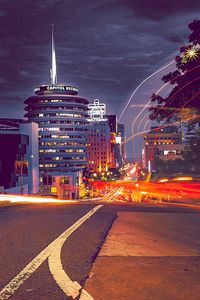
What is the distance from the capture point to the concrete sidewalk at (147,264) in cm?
511

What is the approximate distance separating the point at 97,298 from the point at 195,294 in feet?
4.17

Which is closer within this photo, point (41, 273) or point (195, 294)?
point (195, 294)

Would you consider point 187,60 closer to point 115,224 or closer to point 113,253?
point 115,224

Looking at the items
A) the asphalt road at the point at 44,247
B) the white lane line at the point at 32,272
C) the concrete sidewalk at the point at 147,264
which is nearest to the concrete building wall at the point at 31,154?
the asphalt road at the point at 44,247

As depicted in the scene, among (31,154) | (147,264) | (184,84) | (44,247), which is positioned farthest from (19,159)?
(147,264)

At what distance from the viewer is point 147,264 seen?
6.44 metres

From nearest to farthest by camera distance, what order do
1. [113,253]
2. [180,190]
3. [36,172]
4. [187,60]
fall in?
[113,253] < [187,60] < [180,190] < [36,172]

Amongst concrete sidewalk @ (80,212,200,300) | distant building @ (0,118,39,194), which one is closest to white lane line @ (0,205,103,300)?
concrete sidewalk @ (80,212,200,300)

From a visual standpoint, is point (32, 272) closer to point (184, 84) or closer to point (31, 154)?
point (184, 84)

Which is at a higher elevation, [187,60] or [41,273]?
[187,60]

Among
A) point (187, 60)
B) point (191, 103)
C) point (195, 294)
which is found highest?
point (187, 60)

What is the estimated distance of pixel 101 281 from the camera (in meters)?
5.52

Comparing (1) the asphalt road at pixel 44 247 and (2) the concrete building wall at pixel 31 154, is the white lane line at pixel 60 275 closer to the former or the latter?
(1) the asphalt road at pixel 44 247

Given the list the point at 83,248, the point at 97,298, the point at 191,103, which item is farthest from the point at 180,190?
the point at 97,298
